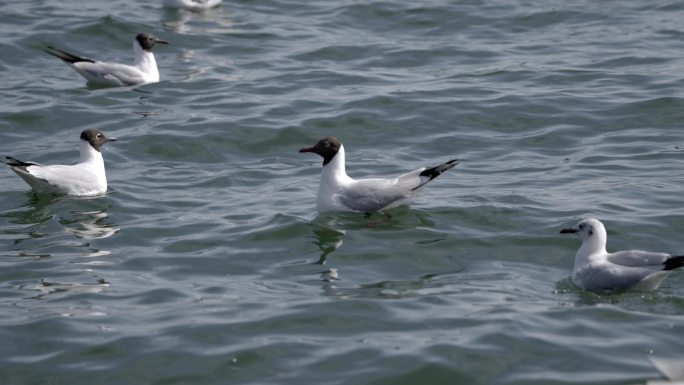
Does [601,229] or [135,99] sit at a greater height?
[601,229]

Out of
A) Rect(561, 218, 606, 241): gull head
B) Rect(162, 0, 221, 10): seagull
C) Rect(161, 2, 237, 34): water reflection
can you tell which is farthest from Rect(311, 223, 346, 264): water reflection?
Rect(162, 0, 221, 10): seagull

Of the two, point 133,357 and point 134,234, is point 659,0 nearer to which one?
point 134,234

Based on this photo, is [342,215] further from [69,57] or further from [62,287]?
[69,57]

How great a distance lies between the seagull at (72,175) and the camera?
42.7ft

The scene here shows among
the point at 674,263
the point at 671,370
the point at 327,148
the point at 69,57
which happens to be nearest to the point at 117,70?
the point at 69,57

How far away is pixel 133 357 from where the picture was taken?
8805 millimetres

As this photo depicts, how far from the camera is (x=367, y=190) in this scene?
12203 millimetres

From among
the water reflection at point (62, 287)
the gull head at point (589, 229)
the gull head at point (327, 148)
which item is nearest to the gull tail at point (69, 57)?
the gull head at point (327, 148)

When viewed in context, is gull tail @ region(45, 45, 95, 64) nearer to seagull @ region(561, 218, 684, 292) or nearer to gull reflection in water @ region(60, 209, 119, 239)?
gull reflection in water @ region(60, 209, 119, 239)

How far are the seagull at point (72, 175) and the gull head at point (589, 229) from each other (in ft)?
17.8

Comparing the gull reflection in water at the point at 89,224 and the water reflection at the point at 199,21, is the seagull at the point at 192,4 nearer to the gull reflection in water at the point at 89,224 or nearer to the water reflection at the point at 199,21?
the water reflection at the point at 199,21

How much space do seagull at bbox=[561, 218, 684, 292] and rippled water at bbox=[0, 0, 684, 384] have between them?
0.16 meters

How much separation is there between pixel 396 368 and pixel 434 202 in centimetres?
452

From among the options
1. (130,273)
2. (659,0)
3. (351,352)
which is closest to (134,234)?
(130,273)
